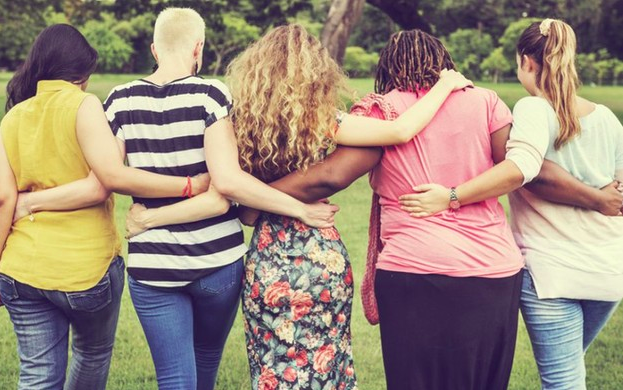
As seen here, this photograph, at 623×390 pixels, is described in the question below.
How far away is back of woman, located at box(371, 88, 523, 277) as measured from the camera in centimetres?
285

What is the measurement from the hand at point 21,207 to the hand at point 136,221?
0.36 m

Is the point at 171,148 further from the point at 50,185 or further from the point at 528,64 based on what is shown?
the point at 528,64

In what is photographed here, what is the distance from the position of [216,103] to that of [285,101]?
0.79ft

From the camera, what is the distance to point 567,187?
2.94m

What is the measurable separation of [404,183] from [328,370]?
0.71 metres

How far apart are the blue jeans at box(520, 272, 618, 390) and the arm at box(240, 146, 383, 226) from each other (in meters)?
0.70

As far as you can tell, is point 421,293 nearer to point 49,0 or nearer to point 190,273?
point 190,273

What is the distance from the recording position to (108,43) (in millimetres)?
48031

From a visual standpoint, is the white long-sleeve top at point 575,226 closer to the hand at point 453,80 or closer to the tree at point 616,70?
the hand at point 453,80

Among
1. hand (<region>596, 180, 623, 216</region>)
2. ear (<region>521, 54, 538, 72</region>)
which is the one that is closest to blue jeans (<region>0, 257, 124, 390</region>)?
ear (<region>521, 54, 538, 72</region>)

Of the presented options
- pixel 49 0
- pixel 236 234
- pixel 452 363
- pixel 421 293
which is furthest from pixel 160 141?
pixel 49 0

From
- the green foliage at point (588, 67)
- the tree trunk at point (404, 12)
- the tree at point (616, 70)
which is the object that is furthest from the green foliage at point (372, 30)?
the tree trunk at point (404, 12)

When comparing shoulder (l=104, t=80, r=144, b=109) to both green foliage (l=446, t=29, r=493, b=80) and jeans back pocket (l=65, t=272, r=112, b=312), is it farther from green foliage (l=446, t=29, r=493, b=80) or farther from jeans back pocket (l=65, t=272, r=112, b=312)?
green foliage (l=446, t=29, r=493, b=80)

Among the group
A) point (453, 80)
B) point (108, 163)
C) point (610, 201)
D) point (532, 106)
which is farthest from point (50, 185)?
point (610, 201)
